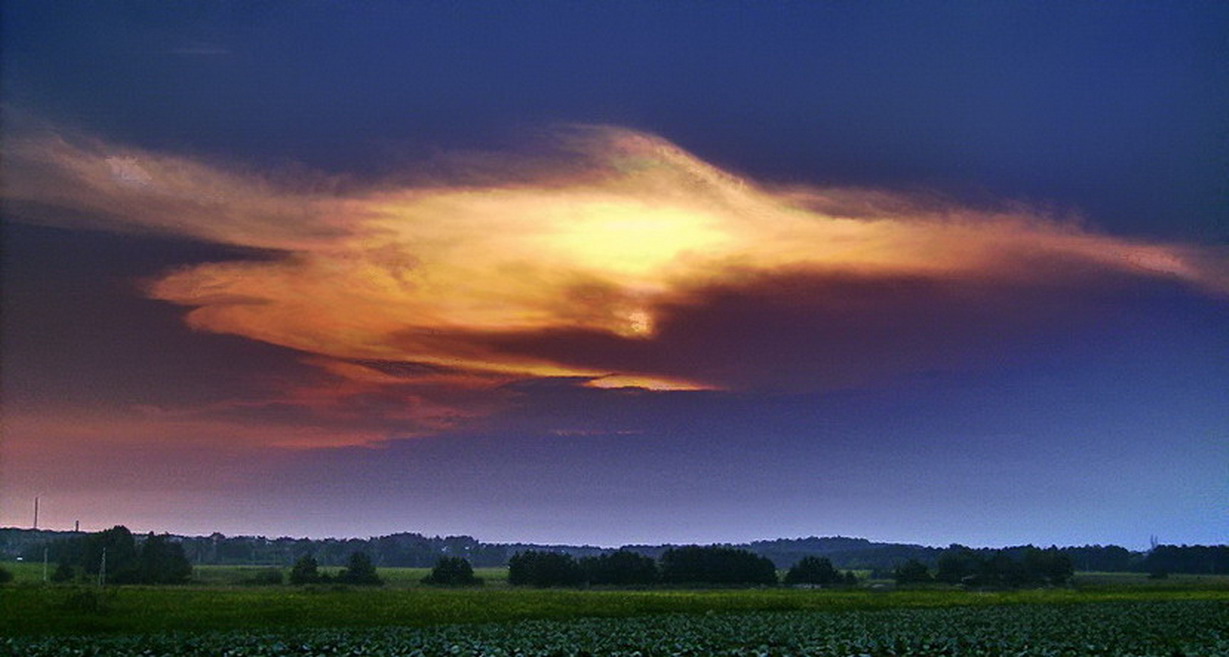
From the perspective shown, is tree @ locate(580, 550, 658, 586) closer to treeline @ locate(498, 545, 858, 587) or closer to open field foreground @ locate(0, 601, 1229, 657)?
treeline @ locate(498, 545, 858, 587)

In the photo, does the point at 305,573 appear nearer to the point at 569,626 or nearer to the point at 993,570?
the point at 569,626

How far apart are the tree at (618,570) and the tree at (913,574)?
46.8 meters

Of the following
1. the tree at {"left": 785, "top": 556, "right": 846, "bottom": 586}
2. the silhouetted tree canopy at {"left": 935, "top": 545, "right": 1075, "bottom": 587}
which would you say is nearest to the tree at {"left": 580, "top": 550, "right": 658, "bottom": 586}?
the tree at {"left": 785, "top": 556, "right": 846, "bottom": 586}

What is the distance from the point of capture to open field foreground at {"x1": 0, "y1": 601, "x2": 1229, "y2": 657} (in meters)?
53.5

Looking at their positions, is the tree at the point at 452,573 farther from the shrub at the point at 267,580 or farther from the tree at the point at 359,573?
the shrub at the point at 267,580

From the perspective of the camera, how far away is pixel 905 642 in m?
58.6

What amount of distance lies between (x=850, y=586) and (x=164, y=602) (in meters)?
103

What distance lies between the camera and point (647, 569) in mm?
160250

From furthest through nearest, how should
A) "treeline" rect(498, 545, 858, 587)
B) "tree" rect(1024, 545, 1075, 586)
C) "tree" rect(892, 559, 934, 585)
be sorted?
"tree" rect(1024, 545, 1075, 586) → "tree" rect(892, 559, 934, 585) → "treeline" rect(498, 545, 858, 587)

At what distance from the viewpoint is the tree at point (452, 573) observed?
16212 centimetres

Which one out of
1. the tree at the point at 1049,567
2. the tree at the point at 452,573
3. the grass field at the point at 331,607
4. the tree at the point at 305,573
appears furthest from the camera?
the tree at the point at 1049,567

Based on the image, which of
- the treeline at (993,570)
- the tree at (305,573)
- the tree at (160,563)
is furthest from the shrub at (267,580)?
the treeline at (993,570)

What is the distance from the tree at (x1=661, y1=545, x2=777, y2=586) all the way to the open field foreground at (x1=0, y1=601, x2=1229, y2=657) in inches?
2907

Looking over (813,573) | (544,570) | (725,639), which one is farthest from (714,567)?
(725,639)
